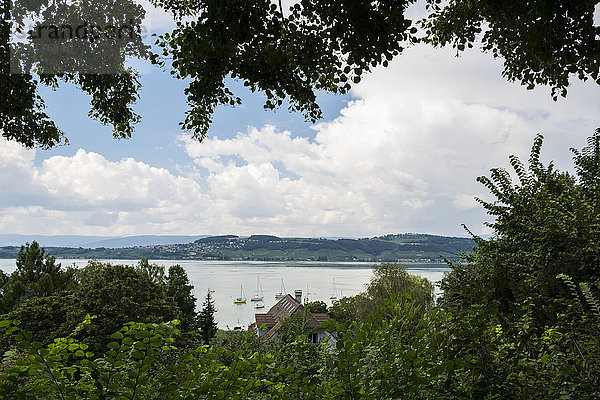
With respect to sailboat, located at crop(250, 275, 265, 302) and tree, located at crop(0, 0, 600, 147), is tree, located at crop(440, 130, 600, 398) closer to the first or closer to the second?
tree, located at crop(0, 0, 600, 147)

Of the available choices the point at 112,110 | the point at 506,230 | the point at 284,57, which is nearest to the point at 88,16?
the point at 112,110

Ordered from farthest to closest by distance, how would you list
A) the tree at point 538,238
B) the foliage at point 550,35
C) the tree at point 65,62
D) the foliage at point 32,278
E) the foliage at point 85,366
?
1. the foliage at point 32,278
2. the tree at point 538,238
3. the tree at point 65,62
4. the foliage at point 550,35
5. the foliage at point 85,366

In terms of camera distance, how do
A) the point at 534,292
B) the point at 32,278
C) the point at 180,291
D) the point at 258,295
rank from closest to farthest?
the point at 534,292 → the point at 32,278 → the point at 180,291 → the point at 258,295

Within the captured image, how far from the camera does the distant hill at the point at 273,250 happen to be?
14562 cm

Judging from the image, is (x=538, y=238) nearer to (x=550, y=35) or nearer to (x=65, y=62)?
(x=550, y=35)

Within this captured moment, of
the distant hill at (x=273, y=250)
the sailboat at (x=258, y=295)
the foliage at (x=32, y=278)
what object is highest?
the foliage at (x=32, y=278)

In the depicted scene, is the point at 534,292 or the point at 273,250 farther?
the point at 273,250

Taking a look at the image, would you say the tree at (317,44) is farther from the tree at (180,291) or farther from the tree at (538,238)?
the tree at (180,291)

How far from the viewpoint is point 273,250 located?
604ft

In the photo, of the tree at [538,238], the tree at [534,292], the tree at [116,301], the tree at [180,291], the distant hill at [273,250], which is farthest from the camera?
the distant hill at [273,250]

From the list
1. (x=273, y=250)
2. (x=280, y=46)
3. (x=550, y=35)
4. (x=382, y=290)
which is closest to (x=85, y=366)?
(x=280, y=46)

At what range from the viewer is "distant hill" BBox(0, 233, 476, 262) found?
146 metres

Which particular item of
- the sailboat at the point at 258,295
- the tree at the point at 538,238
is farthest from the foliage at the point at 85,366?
the sailboat at the point at 258,295

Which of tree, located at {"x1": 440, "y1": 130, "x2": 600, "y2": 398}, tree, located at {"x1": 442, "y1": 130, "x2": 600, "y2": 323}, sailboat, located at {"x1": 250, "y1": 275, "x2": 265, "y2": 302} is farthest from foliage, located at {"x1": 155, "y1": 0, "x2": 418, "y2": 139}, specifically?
sailboat, located at {"x1": 250, "y1": 275, "x2": 265, "y2": 302}
